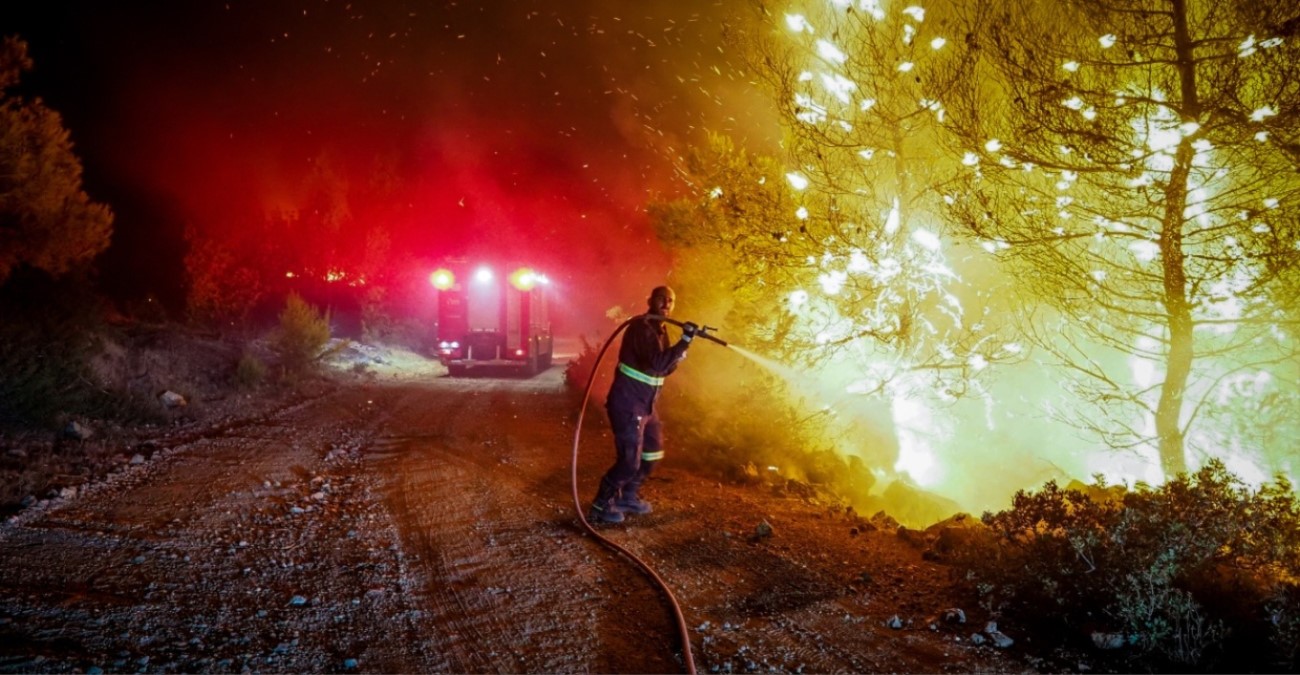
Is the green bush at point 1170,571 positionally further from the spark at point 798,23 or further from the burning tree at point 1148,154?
the spark at point 798,23

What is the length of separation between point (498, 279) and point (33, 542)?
47.4 ft

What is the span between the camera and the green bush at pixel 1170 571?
11.7 ft

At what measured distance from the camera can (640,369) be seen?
6.04m

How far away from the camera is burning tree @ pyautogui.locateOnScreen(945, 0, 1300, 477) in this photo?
5.60 meters

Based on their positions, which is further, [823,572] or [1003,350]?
[1003,350]

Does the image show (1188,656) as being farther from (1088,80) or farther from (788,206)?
(788,206)

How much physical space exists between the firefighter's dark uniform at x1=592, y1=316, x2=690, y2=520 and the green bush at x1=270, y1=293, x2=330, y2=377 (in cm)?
1129

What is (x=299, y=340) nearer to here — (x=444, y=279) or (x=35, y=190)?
(x=444, y=279)

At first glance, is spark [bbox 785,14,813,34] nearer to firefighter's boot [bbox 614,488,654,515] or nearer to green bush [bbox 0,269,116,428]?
firefighter's boot [bbox 614,488,654,515]

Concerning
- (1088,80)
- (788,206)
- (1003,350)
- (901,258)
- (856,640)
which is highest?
(1088,80)

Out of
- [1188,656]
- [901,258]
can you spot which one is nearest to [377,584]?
[1188,656]

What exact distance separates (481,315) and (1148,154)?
16.1 m

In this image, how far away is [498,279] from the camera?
19109 mm

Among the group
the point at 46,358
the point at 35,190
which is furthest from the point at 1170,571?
the point at 35,190
